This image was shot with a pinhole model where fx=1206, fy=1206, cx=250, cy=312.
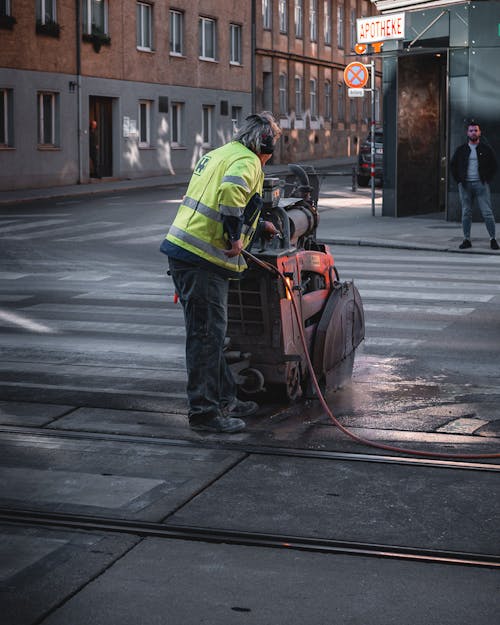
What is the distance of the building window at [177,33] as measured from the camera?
141 ft

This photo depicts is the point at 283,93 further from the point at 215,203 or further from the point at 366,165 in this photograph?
the point at 215,203

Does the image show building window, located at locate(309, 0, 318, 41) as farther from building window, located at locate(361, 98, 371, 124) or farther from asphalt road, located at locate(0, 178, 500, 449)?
asphalt road, located at locate(0, 178, 500, 449)

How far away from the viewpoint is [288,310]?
732cm

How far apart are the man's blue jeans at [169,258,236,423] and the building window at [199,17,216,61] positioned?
3948 centimetres

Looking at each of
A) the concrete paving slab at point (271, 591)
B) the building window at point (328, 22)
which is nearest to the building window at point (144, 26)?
the building window at point (328, 22)

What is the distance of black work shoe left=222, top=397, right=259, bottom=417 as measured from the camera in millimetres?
7273

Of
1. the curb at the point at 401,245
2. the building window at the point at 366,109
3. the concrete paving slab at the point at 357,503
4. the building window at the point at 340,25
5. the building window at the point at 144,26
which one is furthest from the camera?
the building window at the point at 366,109

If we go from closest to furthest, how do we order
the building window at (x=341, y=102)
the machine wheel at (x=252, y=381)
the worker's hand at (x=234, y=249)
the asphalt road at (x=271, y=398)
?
1. the worker's hand at (x=234, y=249)
2. the machine wheel at (x=252, y=381)
3. the asphalt road at (x=271, y=398)
4. the building window at (x=341, y=102)

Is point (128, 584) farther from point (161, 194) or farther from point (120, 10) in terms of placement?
point (120, 10)

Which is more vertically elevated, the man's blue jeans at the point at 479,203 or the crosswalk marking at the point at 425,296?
the man's blue jeans at the point at 479,203

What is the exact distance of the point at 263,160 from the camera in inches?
274

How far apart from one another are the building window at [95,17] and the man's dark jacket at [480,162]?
71.1ft

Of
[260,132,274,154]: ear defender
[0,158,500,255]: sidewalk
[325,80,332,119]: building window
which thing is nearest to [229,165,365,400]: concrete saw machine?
[260,132,274,154]: ear defender

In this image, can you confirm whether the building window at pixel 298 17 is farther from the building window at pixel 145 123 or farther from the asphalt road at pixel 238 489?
the asphalt road at pixel 238 489
